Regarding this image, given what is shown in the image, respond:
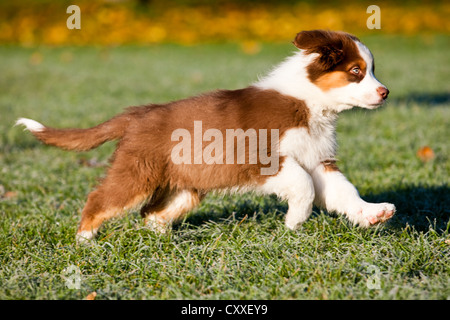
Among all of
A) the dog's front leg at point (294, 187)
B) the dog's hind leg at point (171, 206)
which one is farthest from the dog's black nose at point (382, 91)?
the dog's hind leg at point (171, 206)

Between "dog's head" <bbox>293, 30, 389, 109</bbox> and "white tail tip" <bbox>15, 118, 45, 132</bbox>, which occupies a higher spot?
"dog's head" <bbox>293, 30, 389, 109</bbox>

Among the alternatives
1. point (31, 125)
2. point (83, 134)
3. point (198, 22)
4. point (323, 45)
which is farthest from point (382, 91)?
point (198, 22)

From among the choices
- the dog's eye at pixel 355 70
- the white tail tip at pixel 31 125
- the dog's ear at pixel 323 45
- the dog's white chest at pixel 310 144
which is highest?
the dog's ear at pixel 323 45

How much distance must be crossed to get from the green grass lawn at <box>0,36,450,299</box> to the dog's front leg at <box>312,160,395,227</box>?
0.14 m

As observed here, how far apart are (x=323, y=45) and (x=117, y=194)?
1.69 meters

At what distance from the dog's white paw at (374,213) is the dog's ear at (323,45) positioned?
0.96m

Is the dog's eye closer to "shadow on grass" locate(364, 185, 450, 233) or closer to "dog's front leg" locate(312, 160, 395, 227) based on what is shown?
"dog's front leg" locate(312, 160, 395, 227)

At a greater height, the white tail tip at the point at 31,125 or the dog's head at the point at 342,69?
the dog's head at the point at 342,69

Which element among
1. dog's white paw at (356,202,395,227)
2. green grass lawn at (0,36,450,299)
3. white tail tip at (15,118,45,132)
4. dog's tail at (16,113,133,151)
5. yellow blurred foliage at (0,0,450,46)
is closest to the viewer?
green grass lawn at (0,36,450,299)

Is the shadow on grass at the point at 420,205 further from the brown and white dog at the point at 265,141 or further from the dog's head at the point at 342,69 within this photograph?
the dog's head at the point at 342,69

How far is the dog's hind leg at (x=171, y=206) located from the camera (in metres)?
3.88

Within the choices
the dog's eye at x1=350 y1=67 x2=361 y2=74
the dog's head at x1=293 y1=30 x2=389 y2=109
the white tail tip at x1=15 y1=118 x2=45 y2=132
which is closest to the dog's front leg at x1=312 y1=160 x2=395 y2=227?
the dog's head at x1=293 y1=30 x2=389 y2=109

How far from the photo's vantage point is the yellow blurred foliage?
18.5m

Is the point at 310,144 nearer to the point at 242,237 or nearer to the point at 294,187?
the point at 294,187
